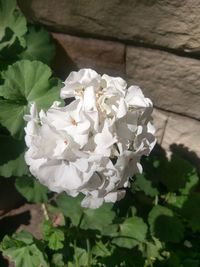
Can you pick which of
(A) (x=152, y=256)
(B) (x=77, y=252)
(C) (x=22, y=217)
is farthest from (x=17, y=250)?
(A) (x=152, y=256)

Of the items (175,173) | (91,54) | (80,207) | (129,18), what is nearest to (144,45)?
(129,18)

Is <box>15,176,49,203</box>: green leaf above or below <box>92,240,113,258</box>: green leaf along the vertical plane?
above

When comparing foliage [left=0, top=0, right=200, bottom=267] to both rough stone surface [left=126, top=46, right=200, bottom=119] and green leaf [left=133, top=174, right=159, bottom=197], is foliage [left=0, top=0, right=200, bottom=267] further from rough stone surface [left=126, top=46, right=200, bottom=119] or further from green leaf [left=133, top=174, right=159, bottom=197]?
rough stone surface [left=126, top=46, right=200, bottom=119]

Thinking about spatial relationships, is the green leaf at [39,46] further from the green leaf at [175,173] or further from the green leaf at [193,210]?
the green leaf at [193,210]

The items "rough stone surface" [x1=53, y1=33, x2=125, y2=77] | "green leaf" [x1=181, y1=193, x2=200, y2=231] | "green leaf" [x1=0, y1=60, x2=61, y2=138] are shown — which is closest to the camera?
"green leaf" [x1=0, y1=60, x2=61, y2=138]

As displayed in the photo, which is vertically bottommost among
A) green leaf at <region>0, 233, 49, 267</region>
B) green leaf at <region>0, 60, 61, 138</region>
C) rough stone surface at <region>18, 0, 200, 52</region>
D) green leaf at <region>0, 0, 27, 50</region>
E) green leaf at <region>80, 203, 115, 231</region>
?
green leaf at <region>0, 233, 49, 267</region>

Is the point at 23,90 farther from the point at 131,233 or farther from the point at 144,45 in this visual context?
the point at 131,233

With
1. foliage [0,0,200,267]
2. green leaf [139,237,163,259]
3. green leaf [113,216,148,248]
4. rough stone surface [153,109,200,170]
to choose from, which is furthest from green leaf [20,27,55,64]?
green leaf [139,237,163,259]

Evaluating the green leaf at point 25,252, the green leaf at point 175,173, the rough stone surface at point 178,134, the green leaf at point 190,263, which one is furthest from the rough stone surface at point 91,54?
the green leaf at point 190,263
